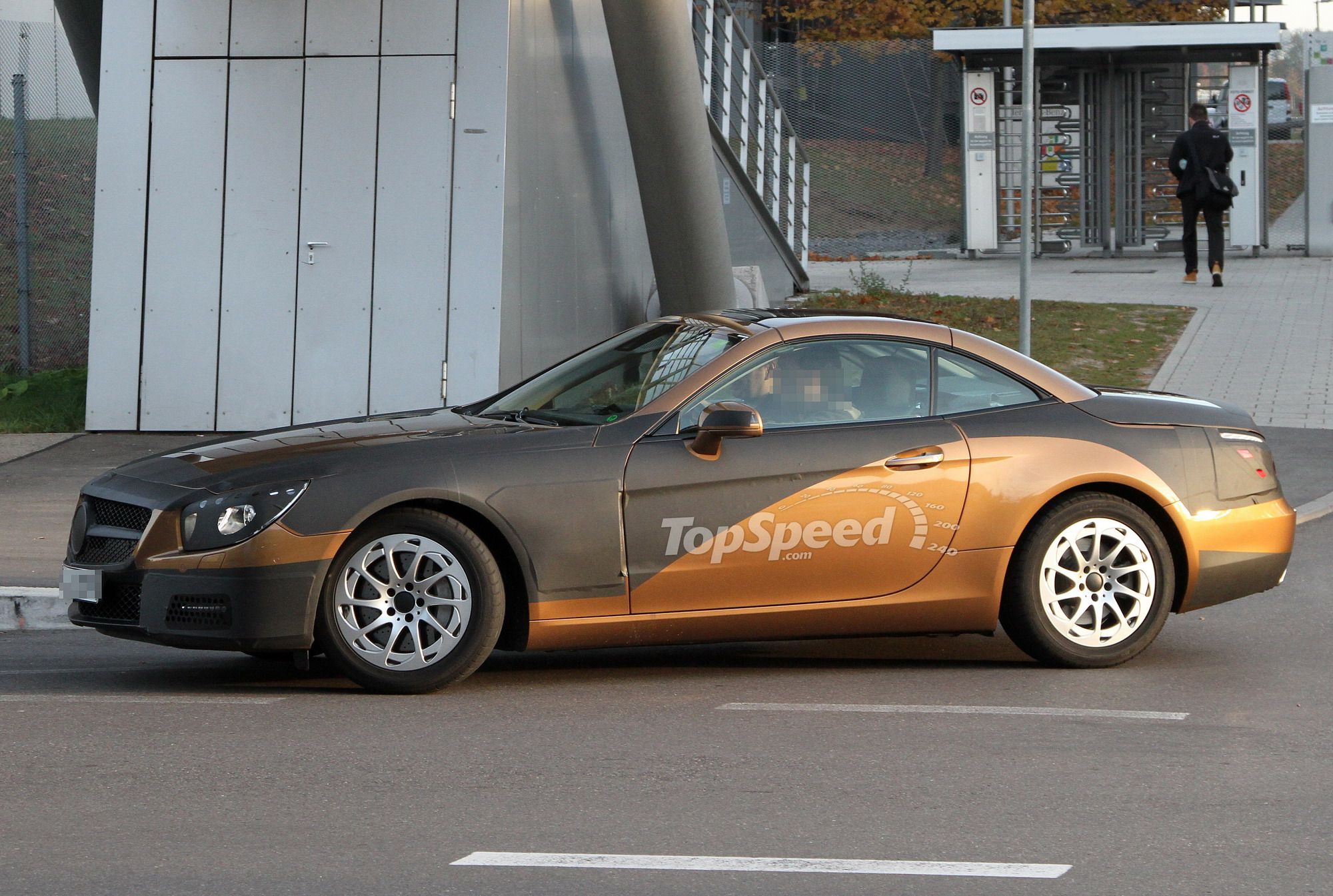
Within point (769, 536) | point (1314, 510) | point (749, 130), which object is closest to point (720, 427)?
point (769, 536)

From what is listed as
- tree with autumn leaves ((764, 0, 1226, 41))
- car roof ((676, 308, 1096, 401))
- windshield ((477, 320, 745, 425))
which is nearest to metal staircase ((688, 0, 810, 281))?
windshield ((477, 320, 745, 425))

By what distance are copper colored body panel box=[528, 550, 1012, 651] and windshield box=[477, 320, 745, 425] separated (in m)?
0.79

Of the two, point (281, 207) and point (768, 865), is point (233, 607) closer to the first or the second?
point (768, 865)

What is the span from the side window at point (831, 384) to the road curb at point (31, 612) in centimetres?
322

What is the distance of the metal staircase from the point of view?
18469mm

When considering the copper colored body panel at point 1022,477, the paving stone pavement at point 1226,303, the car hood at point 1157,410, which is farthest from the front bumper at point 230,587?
the paving stone pavement at point 1226,303

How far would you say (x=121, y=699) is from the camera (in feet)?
21.2

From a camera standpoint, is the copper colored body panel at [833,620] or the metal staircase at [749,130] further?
the metal staircase at [749,130]

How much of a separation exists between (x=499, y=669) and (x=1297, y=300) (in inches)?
601

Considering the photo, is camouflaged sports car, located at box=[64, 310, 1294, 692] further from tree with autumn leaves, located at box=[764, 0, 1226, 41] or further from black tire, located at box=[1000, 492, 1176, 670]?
tree with autumn leaves, located at box=[764, 0, 1226, 41]

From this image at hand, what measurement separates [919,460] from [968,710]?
99cm

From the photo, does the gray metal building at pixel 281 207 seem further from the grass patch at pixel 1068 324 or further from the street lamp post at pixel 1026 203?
the grass patch at pixel 1068 324

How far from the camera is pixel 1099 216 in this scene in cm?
2716

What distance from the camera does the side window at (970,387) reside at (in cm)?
694
